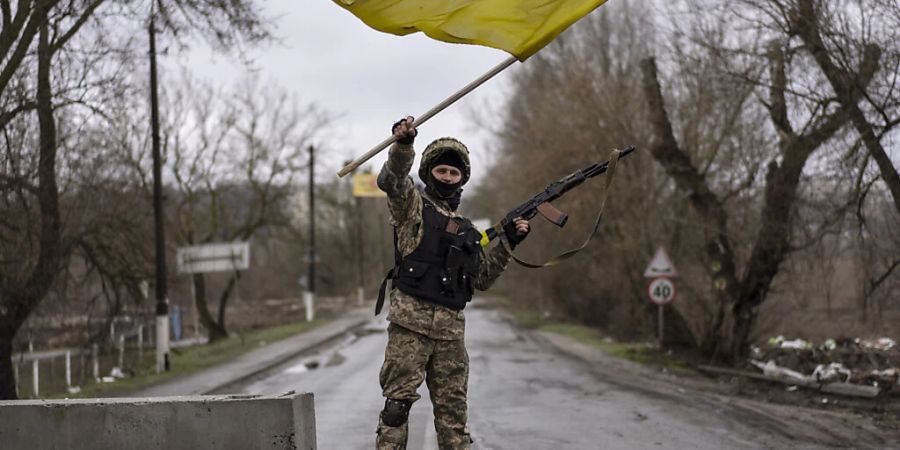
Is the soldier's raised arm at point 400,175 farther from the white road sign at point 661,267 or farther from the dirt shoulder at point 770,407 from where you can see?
the white road sign at point 661,267

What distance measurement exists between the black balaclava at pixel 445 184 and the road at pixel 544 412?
10.4ft

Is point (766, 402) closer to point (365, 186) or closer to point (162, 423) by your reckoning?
point (162, 423)

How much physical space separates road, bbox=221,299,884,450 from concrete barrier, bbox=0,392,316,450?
10.3 feet

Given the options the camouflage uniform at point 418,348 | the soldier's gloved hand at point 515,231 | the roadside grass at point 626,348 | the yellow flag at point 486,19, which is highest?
the yellow flag at point 486,19

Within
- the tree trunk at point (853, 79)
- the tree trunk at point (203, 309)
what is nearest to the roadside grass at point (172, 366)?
the tree trunk at point (203, 309)

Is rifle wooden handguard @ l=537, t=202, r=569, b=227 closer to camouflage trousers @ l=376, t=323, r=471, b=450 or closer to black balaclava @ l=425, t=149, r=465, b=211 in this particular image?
black balaclava @ l=425, t=149, r=465, b=211

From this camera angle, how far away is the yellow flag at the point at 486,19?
5781mm

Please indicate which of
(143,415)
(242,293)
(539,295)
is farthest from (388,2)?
(242,293)

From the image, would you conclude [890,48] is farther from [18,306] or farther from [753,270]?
[18,306]

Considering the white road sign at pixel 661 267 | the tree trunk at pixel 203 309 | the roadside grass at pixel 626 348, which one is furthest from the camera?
the tree trunk at pixel 203 309

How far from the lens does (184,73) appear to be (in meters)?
30.8

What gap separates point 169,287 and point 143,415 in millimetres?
15690

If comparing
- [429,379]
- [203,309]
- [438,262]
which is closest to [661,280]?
[429,379]

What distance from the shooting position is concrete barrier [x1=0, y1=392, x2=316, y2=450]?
474 centimetres
